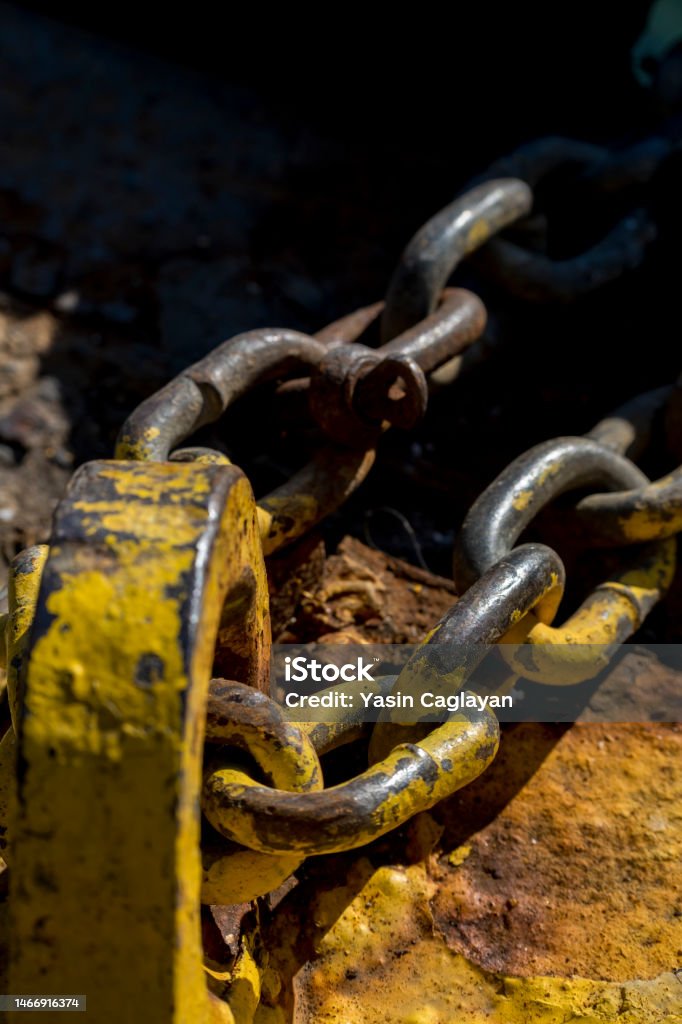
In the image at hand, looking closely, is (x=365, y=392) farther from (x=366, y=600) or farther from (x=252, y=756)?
(x=252, y=756)

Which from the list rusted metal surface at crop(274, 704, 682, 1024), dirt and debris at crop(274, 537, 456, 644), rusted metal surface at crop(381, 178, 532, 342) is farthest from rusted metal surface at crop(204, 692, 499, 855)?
rusted metal surface at crop(381, 178, 532, 342)

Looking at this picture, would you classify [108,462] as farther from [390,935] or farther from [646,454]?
[646,454]

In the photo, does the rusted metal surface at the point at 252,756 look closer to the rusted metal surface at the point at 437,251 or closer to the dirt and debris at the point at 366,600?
the dirt and debris at the point at 366,600

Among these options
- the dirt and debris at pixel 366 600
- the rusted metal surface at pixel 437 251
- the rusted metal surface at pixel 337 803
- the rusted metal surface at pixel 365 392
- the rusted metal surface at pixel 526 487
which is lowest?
the dirt and debris at pixel 366 600

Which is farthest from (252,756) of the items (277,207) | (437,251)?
(277,207)

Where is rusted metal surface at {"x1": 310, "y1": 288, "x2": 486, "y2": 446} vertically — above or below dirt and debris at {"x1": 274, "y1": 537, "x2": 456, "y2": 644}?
above

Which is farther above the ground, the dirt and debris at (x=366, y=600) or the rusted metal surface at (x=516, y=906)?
the dirt and debris at (x=366, y=600)

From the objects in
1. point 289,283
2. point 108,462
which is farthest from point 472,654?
point 289,283

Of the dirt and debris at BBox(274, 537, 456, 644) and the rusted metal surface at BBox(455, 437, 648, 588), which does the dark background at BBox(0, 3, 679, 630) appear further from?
the rusted metal surface at BBox(455, 437, 648, 588)

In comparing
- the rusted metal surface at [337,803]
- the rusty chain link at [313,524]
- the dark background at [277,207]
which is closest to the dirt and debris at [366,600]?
the dark background at [277,207]

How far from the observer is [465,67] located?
2.33 meters

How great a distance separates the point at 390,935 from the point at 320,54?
75.8 inches

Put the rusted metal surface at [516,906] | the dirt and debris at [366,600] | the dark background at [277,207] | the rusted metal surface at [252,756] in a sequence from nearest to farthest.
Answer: the rusted metal surface at [252,756] → the rusted metal surface at [516,906] → the dirt and debris at [366,600] → the dark background at [277,207]

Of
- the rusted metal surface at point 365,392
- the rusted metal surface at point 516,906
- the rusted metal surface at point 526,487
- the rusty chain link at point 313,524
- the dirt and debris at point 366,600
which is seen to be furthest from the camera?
the dirt and debris at point 366,600
